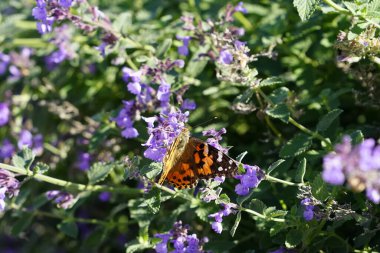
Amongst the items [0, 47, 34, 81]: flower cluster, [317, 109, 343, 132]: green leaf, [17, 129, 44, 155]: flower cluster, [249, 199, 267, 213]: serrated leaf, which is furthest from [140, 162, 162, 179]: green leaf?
[0, 47, 34, 81]: flower cluster

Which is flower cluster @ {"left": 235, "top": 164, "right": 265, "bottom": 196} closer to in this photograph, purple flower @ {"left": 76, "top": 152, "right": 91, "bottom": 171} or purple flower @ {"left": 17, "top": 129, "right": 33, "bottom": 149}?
purple flower @ {"left": 76, "top": 152, "right": 91, "bottom": 171}

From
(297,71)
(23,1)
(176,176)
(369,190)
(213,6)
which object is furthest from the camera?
(23,1)

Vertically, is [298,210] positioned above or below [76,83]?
above

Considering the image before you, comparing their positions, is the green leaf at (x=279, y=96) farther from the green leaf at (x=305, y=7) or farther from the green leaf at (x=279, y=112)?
the green leaf at (x=305, y=7)

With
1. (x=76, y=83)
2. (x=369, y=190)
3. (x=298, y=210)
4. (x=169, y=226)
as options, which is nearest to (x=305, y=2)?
(x=298, y=210)

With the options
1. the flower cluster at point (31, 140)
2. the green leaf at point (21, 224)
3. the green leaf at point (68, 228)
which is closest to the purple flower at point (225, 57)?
the green leaf at point (68, 228)

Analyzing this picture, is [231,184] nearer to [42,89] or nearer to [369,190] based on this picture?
[369,190]
